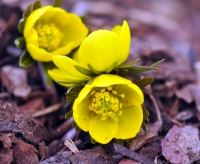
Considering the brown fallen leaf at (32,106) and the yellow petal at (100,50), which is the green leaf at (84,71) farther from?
the brown fallen leaf at (32,106)

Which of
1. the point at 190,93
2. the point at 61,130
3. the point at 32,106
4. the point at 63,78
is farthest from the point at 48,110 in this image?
the point at 190,93

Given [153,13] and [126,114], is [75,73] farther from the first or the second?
[153,13]

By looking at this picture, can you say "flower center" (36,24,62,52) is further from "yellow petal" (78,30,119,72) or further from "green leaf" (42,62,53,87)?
"yellow petal" (78,30,119,72)

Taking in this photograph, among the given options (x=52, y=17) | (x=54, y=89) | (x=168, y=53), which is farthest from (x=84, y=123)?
(x=168, y=53)

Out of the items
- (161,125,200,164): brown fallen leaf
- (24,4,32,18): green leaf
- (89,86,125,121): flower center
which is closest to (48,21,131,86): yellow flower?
(89,86,125,121): flower center

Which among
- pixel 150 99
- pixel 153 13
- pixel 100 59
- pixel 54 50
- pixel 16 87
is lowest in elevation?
pixel 153 13

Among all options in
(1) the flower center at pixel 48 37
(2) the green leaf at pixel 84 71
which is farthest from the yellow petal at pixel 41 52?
(2) the green leaf at pixel 84 71

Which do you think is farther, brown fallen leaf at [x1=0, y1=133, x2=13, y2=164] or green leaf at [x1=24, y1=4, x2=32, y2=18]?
green leaf at [x1=24, y1=4, x2=32, y2=18]

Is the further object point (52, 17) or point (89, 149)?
point (52, 17)
